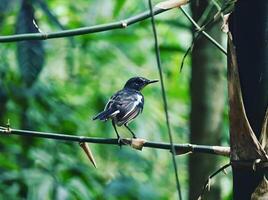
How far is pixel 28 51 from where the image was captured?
6.86 ft

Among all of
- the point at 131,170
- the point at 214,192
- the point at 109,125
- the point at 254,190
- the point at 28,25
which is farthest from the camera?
the point at 131,170

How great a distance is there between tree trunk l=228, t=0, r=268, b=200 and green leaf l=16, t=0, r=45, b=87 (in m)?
1.09

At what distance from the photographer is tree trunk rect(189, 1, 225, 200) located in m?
2.95

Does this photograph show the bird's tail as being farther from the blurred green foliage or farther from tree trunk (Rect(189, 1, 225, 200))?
tree trunk (Rect(189, 1, 225, 200))

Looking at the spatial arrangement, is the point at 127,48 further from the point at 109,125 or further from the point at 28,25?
the point at 28,25

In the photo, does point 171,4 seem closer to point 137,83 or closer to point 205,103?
point 137,83

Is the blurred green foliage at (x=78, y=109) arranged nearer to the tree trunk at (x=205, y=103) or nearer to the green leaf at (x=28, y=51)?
the green leaf at (x=28, y=51)

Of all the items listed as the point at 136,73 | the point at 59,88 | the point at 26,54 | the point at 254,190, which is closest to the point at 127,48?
the point at 136,73

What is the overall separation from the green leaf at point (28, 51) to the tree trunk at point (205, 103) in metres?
0.99

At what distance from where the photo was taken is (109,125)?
354cm

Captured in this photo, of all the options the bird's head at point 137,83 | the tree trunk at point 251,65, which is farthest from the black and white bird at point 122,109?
the tree trunk at point 251,65

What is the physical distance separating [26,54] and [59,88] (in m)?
1.58

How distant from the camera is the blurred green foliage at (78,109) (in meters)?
2.99

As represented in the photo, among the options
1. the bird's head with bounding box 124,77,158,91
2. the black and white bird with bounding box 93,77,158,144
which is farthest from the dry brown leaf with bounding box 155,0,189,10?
the bird's head with bounding box 124,77,158,91
